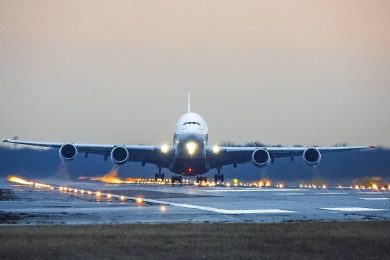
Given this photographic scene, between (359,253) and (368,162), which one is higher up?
(368,162)

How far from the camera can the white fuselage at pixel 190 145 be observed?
63.7 m

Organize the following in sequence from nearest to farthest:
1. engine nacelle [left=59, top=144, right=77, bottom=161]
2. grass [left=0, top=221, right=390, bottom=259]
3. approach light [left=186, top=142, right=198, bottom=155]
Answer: grass [left=0, top=221, right=390, bottom=259] → approach light [left=186, top=142, right=198, bottom=155] → engine nacelle [left=59, top=144, right=77, bottom=161]

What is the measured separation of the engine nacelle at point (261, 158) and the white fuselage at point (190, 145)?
470 centimetres

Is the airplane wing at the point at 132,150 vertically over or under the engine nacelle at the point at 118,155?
over

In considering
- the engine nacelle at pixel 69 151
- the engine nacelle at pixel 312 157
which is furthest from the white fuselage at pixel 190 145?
the engine nacelle at pixel 312 157

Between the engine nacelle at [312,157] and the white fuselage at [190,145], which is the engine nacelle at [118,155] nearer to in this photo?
the white fuselage at [190,145]

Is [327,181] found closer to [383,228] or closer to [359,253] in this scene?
[383,228]

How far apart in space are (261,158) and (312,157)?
487 centimetres

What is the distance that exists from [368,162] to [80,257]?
253 ft

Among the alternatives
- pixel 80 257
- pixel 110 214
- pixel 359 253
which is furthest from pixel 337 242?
pixel 110 214

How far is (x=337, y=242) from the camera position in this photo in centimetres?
1576

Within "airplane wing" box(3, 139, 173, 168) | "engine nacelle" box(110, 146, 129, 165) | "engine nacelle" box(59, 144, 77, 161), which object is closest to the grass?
"engine nacelle" box(110, 146, 129, 165)

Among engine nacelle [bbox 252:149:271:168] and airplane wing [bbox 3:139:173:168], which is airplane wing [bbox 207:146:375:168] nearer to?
engine nacelle [bbox 252:149:271:168]

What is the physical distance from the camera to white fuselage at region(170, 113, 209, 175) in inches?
2507
